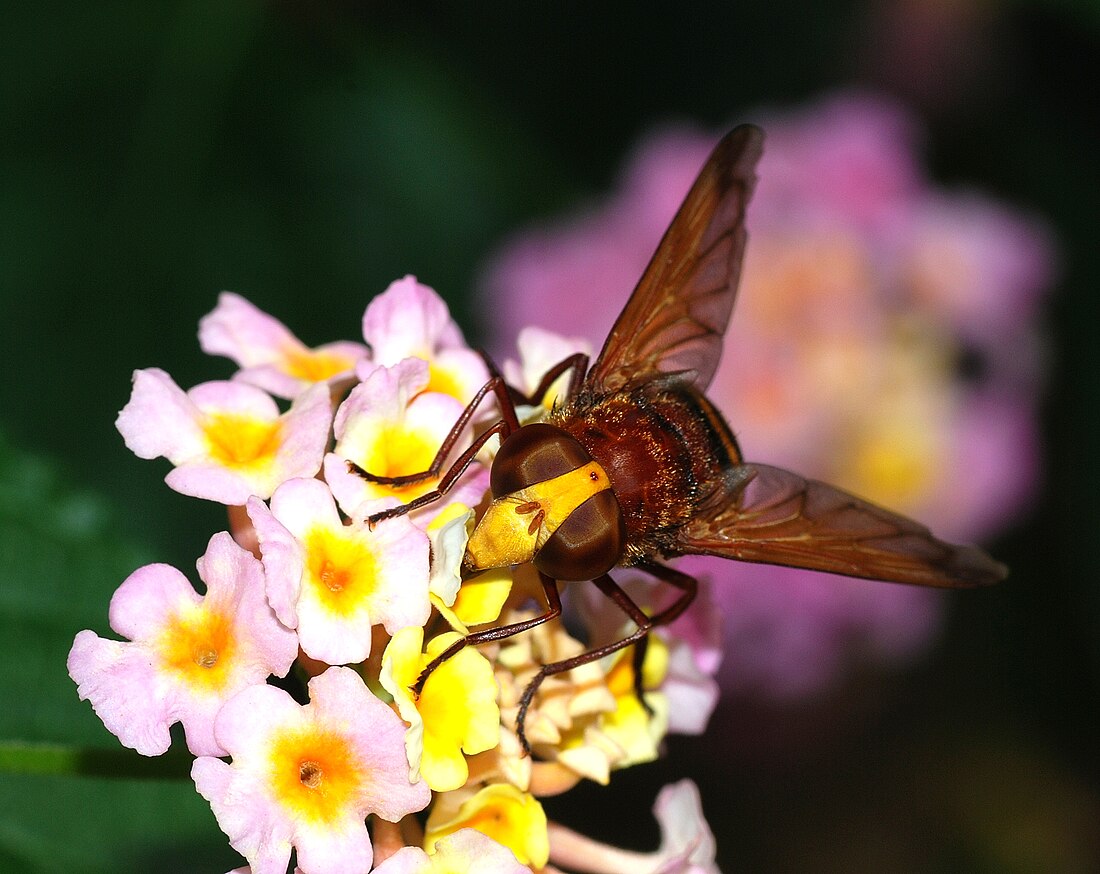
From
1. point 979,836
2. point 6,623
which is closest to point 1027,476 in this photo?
point 979,836

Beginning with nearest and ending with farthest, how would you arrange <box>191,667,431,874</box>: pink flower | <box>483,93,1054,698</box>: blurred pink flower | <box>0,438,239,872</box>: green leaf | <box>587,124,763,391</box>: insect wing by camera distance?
1. <box>191,667,431,874</box>: pink flower
2. <box>0,438,239,872</box>: green leaf
3. <box>587,124,763,391</box>: insect wing
4. <box>483,93,1054,698</box>: blurred pink flower

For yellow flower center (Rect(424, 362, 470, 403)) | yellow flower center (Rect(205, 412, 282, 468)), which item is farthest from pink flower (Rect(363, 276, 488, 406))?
yellow flower center (Rect(205, 412, 282, 468))

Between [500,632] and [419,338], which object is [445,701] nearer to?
[500,632]

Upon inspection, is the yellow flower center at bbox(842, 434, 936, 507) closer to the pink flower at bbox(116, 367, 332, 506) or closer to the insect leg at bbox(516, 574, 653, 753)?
the insect leg at bbox(516, 574, 653, 753)

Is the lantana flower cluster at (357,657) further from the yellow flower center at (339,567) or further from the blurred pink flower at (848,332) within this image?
the blurred pink flower at (848,332)

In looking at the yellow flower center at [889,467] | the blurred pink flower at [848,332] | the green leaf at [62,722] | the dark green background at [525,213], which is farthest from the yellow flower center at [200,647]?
the yellow flower center at [889,467]

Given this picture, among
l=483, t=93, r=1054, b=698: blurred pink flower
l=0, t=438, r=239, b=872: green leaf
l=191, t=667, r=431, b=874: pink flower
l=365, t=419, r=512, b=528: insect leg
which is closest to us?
l=191, t=667, r=431, b=874: pink flower

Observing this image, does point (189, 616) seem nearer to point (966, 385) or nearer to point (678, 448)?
point (678, 448)

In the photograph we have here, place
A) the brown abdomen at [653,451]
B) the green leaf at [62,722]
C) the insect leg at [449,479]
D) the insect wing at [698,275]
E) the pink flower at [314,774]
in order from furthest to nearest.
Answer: the insect wing at [698,275] → the green leaf at [62,722] → the brown abdomen at [653,451] → the insect leg at [449,479] → the pink flower at [314,774]
